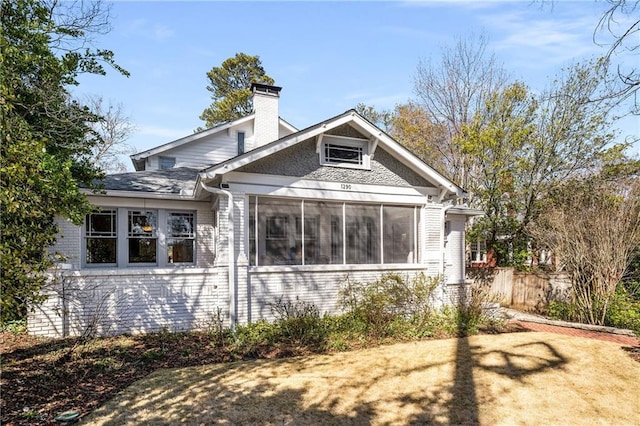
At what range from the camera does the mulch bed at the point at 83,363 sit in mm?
5285

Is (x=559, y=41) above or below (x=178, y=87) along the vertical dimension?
below

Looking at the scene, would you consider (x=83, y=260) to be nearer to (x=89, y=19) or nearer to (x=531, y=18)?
(x=89, y=19)

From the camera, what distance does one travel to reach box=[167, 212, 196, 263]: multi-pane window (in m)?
11.3

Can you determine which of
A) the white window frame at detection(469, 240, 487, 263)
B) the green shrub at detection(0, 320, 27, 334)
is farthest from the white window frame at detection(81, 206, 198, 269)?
the white window frame at detection(469, 240, 487, 263)

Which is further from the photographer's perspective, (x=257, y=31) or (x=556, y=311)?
(x=556, y=311)

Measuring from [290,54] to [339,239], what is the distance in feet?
20.0

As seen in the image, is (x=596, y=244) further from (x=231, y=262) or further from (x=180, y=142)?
(x=180, y=142)

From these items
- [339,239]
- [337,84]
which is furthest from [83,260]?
[337,84]

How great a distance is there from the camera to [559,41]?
307 inches

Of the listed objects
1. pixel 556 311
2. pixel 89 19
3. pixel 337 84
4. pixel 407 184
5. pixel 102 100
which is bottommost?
pixel 556 311

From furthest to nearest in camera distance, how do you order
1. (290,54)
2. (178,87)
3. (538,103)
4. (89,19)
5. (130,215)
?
(538,103) < (178,87) < (290,54) < (130,215) < (89,19)

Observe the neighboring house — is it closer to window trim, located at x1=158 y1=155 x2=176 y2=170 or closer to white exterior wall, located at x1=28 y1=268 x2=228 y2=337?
white exterior wall, located at x1=28 y1=268 x2=228 y2=337

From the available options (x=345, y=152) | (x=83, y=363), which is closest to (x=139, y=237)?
(x=83, y=363)

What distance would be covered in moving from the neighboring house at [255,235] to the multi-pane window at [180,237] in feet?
0.10
